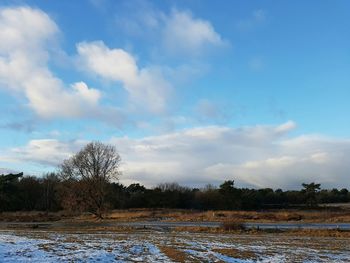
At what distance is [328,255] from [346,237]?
15.5 meters

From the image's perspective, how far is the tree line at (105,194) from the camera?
82.4 metres

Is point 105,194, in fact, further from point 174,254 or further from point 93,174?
point 174,254

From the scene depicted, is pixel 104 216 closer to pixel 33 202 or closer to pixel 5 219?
pixel 5 219

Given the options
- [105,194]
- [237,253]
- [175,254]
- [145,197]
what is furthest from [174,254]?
[145,197]

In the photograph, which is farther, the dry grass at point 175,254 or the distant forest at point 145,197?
the distant forest at point 145,197

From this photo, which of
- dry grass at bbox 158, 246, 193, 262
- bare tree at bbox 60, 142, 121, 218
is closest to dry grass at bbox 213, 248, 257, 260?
dry grass at bbox 158, 246, 193, 262

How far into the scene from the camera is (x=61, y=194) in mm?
86625

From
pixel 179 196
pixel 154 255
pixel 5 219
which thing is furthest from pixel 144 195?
pixel 154 255

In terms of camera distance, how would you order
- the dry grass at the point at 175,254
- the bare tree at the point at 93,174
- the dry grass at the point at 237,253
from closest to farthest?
the dry grass at the point at 175,254 < the dry grass at the point at 237,253 < the bare tree at the point at 93,174

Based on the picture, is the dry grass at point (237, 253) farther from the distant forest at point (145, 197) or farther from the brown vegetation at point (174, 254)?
the distant forest at point (145, 197)

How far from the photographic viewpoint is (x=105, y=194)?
83062 millimetres

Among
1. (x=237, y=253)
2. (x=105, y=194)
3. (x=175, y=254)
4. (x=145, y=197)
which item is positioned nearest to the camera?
(x=175, y=254)

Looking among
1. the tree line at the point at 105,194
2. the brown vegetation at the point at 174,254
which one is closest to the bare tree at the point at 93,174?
the tree line at the point at 105,194

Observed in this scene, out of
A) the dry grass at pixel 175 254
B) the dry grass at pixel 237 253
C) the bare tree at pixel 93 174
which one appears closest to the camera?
the dry grass at pixel 175 254
